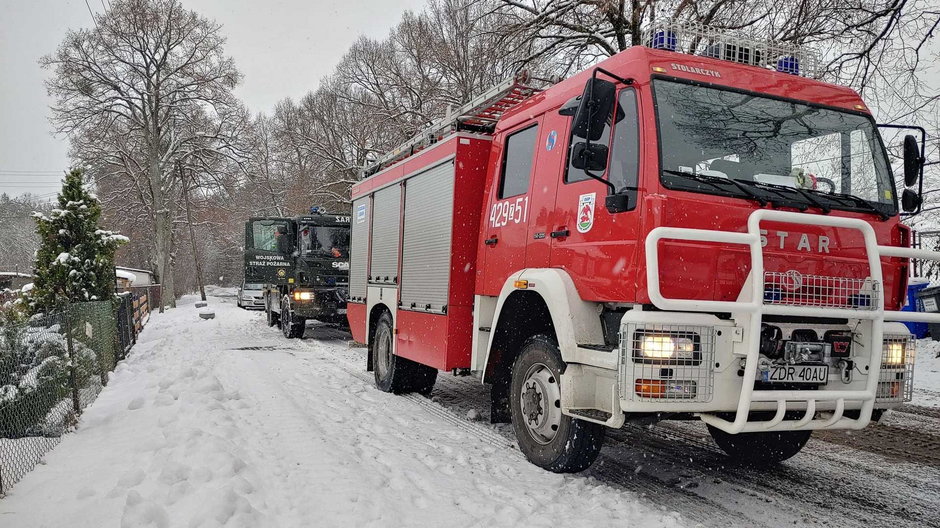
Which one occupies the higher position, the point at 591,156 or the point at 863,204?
the point at 591,156

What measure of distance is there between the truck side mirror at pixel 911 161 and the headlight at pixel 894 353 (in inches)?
58.8

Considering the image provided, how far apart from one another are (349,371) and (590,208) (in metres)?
6.60

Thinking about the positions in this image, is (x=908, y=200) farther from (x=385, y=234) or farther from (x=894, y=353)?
(x=385, y=234)

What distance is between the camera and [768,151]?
14.2 feet

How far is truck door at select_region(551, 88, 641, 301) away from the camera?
159 inches

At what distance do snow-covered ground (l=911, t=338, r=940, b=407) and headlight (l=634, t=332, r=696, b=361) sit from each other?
16.7 feet

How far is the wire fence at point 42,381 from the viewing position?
15.6ft

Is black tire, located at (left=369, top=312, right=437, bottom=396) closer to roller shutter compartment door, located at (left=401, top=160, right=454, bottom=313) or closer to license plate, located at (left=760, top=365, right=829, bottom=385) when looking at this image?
roller shutter compartment door, located at (left=401, top=160, right=454, bottom=313)

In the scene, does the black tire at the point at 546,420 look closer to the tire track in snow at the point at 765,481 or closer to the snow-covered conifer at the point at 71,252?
the tire track in snow at the point at 765,481

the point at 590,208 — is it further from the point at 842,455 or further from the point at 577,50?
the point at 577,50

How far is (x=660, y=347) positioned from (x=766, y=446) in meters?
2.23

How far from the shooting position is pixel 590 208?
176 inches

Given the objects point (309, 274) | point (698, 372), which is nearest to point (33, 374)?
point (698, 372)

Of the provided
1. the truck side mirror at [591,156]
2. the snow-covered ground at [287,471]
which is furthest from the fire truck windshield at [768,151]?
the snow-covered ground at [287,471]
